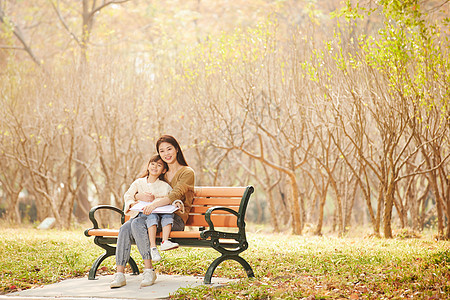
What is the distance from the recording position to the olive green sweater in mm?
5559

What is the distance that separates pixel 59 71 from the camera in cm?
1319

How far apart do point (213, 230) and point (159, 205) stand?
706mm

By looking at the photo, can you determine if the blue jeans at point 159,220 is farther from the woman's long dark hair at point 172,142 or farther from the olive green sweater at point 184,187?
the woman's long dark hair at point 172,142

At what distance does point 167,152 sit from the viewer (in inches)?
227

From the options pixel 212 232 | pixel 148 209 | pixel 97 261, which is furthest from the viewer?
pixel 97 261

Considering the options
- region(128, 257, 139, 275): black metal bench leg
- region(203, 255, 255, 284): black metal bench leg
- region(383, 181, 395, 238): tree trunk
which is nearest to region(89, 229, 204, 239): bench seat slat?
region(203, 255, 255, 284): black metal bench leg

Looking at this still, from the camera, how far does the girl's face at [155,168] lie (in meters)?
5.74

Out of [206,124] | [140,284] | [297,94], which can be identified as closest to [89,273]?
[140,284]

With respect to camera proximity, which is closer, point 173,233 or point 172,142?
point 173,233

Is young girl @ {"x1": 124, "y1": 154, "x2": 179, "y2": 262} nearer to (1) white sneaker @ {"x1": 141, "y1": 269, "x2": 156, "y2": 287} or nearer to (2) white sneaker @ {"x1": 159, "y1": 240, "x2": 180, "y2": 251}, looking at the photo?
(2) white sneaker @ {"x1": 159, "y1": 240, "x2": 180, "y2": 251}

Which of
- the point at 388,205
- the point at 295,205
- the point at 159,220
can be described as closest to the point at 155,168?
the point at 159,220

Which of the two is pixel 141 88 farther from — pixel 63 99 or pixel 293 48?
pixel 293 48

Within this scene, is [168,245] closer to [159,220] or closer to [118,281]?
[159,220]

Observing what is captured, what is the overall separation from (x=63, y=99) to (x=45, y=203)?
5.03m
